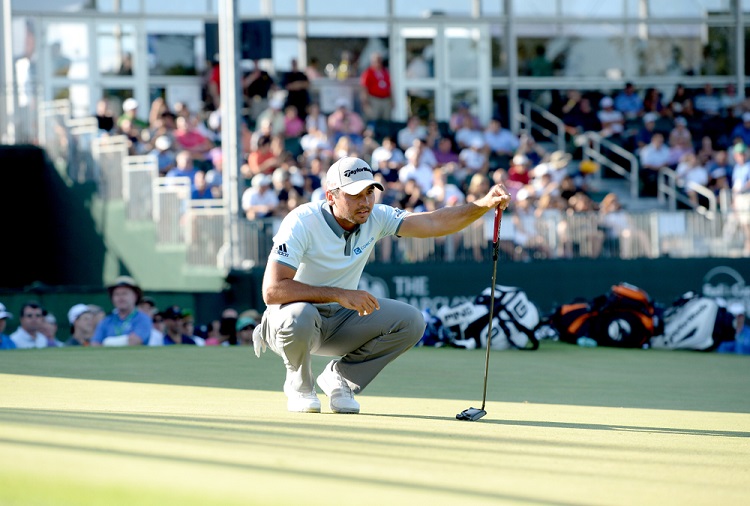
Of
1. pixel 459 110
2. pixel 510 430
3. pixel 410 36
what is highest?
pixel 410 36

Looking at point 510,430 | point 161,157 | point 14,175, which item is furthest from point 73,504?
point 14,175

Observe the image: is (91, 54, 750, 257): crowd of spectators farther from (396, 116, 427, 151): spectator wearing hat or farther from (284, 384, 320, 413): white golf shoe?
(284, 384, 320, 413): white golf shoe

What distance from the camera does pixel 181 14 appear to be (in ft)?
89.8

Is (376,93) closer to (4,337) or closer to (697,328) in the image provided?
(697,328)

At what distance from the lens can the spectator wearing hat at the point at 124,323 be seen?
13773 mm

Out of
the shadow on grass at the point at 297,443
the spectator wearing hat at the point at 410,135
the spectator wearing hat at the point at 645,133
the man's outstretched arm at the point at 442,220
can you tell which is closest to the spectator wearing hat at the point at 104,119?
the spectator wearing hat at the point at 410,135

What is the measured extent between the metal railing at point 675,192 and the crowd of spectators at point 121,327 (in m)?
10.7

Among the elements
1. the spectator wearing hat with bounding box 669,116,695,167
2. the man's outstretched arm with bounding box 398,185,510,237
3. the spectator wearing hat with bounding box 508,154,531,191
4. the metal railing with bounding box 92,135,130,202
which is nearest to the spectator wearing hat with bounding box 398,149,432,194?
the spectator wearing hat with bounding box 508,154,531,191

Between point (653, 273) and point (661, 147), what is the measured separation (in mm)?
6597

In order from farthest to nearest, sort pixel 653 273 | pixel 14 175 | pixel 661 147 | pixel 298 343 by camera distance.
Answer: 1. pixel 661 147
2. pixel 14 175
3. pixel 653 273
4. pixel 298 343

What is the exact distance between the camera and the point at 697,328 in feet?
49.8

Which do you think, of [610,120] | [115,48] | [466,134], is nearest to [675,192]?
[610,120]

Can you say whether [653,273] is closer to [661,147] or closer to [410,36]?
[661,147]

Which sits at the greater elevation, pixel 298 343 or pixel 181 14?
pixel 181 14
